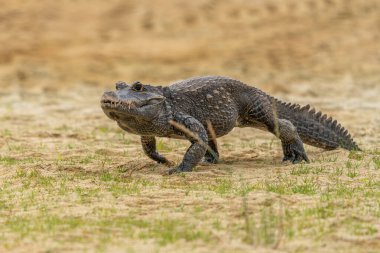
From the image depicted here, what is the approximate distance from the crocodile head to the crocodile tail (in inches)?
79.2

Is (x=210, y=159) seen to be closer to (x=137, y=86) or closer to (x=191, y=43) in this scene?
(x=137, y=86)

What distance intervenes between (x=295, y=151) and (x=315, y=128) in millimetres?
837

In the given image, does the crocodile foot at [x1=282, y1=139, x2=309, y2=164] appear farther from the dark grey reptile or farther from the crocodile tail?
the crocodile tail

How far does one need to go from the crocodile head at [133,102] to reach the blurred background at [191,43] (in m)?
9.15

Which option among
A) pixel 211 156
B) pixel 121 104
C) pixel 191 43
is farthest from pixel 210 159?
pixel 191 43

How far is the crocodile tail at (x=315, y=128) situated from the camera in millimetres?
10491

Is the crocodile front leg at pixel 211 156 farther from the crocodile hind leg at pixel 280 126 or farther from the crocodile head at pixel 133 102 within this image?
the crocodile head at pixel 133 102

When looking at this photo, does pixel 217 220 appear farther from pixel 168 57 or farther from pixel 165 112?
pixel 168 57

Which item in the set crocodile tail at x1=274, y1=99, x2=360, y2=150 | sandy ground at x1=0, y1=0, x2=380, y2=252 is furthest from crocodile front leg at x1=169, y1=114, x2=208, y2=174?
crocodile tail at x1=274, y1=99, x2=360, y2=150

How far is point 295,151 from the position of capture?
9.87m

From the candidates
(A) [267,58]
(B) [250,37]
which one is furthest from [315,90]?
(B) [250,37]

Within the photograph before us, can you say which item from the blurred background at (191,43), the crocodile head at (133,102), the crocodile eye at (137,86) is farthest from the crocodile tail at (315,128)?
the blurred background at (191,43)

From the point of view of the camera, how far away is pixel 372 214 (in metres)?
6.86

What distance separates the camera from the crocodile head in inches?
337
